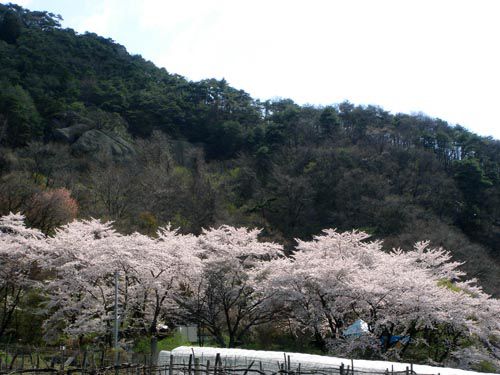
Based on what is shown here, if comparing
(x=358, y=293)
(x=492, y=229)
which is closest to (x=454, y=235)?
(x=492, y=229)

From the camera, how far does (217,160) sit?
61.5m

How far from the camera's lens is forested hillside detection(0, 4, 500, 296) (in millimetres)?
39031

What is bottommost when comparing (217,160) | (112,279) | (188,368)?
(188,368)

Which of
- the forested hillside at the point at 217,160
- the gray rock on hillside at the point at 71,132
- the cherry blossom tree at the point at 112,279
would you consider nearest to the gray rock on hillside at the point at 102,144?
the forested hillside at the point at 217,160

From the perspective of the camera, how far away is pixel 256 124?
215 ft

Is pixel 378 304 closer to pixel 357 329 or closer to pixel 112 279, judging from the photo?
pixel 357 329

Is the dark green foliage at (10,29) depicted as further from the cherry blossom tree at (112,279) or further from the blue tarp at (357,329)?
the blue tarp at (357,329)

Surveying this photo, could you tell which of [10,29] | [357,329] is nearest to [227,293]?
[357,329]

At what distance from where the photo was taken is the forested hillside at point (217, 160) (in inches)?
1537

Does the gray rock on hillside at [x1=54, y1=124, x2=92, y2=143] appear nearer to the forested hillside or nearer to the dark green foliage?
the forested hillside

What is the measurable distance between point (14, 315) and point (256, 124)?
46071mm

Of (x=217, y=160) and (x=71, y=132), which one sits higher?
(x=217, y=160)

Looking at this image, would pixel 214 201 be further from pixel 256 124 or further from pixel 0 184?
pixel 256 124

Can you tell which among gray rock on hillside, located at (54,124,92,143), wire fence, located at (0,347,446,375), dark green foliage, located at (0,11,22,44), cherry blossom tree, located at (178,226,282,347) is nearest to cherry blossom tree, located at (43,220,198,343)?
cherry blossom tree, located at (178,226,282,347)
